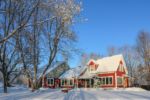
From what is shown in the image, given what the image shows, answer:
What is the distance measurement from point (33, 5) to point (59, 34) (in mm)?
16470

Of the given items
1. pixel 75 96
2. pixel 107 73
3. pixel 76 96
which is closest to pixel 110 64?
pixel 107 73

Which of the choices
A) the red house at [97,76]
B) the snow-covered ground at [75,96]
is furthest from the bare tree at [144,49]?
the snow-covered ground at [75,96]

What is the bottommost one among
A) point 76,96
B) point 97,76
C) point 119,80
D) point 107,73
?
point 76,96

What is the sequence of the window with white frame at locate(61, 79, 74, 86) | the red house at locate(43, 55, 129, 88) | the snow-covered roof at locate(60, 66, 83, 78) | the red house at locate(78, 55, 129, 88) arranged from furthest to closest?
the window with white frame at locate(61, 79, 74, 86) → the snow-covered roof at locate(60, 66, 83, 78) → the red house at locate(43, 55, 129, 88) → the red house at locate(78, 55, 129, 88)

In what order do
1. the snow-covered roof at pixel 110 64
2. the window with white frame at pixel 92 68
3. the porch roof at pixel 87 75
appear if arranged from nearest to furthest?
the snow-covered roof at pixel 110 64, the porch roof at pixel 87 75, the window with white frame at pixel 92 68

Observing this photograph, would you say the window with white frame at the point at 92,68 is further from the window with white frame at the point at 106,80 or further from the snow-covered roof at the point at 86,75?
the window with white frame at the point at 106,80

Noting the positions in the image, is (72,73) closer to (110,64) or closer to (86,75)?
(86,75)

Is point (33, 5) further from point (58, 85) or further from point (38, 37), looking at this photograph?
point (58, 85)

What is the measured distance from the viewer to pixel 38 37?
111ft

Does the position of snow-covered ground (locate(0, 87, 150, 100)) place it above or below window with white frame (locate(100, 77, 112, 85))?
below

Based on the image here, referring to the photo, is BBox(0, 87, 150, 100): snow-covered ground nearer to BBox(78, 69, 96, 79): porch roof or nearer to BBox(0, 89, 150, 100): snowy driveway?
BBox(0, 89, 150, 100): snowy driveway

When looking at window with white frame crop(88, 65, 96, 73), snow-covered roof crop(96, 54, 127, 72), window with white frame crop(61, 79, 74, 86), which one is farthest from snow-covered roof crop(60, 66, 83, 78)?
snow-covered roof crop(96, 54, 127, 72)

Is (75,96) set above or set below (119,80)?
below

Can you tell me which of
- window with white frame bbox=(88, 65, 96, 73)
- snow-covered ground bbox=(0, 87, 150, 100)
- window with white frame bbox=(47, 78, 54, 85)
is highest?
window with white frame bbox=(88, 65, 96, 73)
